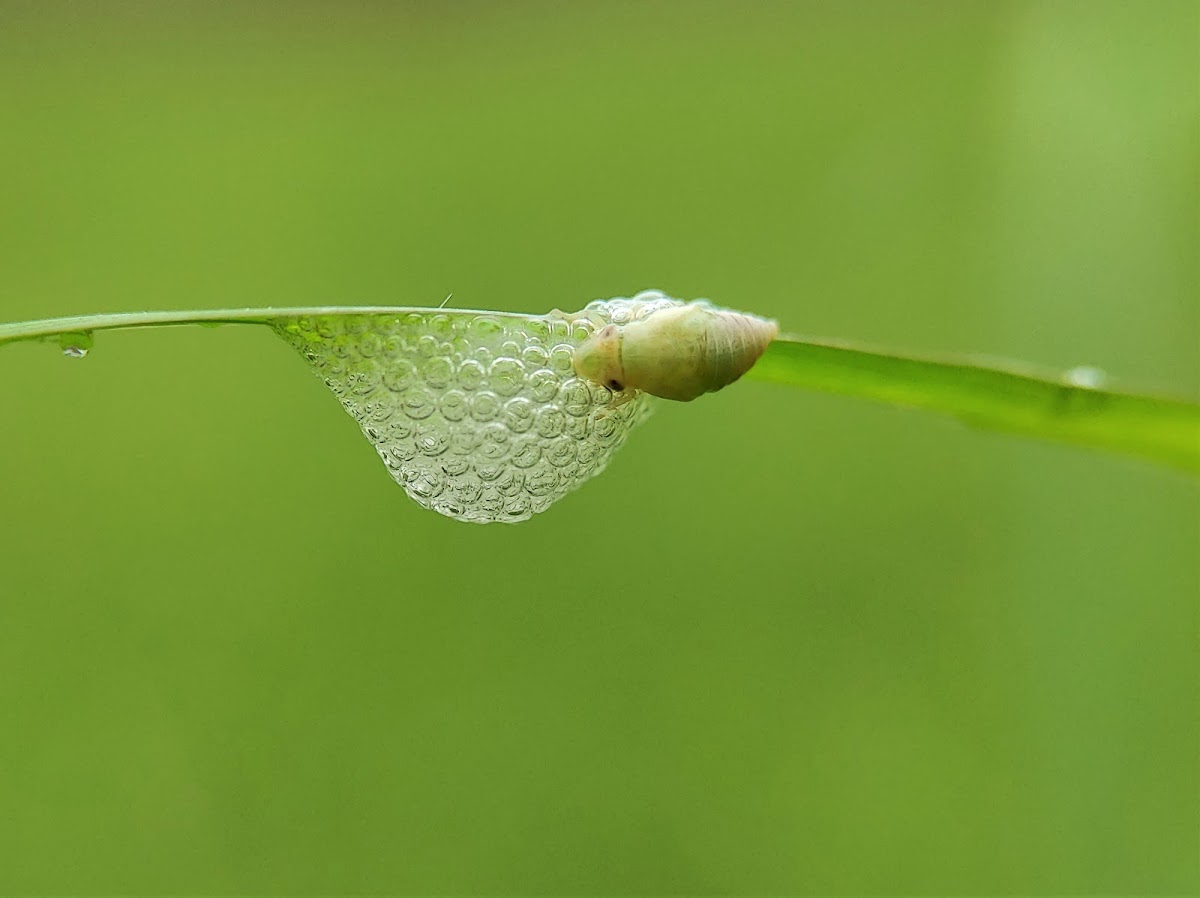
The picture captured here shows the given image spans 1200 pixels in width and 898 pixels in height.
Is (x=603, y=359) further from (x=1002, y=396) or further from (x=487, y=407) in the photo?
(x=1002, y=396)

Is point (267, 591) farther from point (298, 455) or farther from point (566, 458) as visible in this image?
point (566, 458)

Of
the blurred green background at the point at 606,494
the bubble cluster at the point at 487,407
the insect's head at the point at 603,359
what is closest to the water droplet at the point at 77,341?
the bubble cluster at the point at 487,407

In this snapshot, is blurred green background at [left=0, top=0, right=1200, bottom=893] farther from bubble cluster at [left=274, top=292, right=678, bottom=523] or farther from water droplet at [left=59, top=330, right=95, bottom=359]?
water droplet at [left=59, top=330, right=95, bottom=359]

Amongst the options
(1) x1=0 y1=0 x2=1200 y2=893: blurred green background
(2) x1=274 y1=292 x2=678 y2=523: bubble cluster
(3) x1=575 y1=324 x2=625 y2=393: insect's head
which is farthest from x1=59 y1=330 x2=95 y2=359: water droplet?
(1) x1=0 y1=0 x2=1200 y2=893: blurred green background

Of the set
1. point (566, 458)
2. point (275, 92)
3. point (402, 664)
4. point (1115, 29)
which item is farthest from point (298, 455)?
point (1115, 29)

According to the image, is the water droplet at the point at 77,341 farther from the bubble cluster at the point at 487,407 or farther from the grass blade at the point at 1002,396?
the grass blade at the point at 1002,396

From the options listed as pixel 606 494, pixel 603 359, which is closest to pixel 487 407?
pixel 603 359
